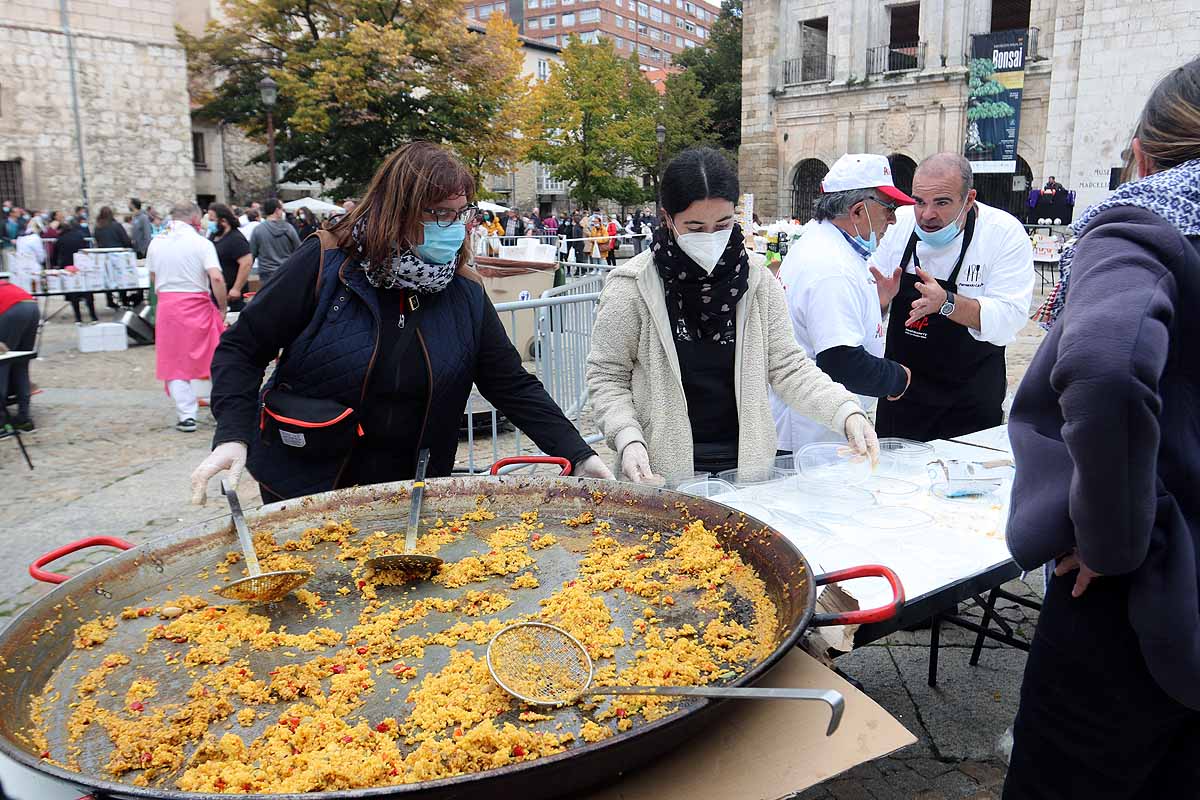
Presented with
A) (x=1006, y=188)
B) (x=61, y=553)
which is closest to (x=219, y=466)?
(x=61, y=553)

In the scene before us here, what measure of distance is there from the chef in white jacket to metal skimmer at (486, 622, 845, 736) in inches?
74.5

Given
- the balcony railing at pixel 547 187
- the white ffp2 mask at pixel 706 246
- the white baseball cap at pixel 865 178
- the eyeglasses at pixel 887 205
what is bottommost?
the white ffp2 mask at pixel 706 246

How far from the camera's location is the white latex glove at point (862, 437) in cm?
261

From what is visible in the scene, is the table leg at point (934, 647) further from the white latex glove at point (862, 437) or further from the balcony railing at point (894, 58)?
the balcony railing at point (894, 58)

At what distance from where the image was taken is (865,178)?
349cm

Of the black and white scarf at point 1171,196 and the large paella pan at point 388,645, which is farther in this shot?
the black and white scarf at point 1171,196

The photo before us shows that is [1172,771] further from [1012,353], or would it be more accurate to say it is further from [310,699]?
[1012,353]

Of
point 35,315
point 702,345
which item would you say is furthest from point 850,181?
point 35,315

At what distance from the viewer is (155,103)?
89.0ft

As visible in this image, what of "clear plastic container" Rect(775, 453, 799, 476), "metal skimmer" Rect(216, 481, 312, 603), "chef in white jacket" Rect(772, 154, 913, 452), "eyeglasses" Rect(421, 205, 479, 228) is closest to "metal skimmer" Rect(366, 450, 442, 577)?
"metal skimmer" Rect(216, 481, 312, 603)

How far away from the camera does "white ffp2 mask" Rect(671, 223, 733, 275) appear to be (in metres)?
2.71

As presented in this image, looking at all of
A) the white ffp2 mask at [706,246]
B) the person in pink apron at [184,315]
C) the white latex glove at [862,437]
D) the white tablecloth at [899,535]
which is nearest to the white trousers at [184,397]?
the person in pink apron at [184,315]

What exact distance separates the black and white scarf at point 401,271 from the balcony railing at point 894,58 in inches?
1277

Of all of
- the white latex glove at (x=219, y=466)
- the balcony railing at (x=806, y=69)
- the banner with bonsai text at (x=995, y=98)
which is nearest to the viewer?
the white latex glove at (x=219, y=466)
